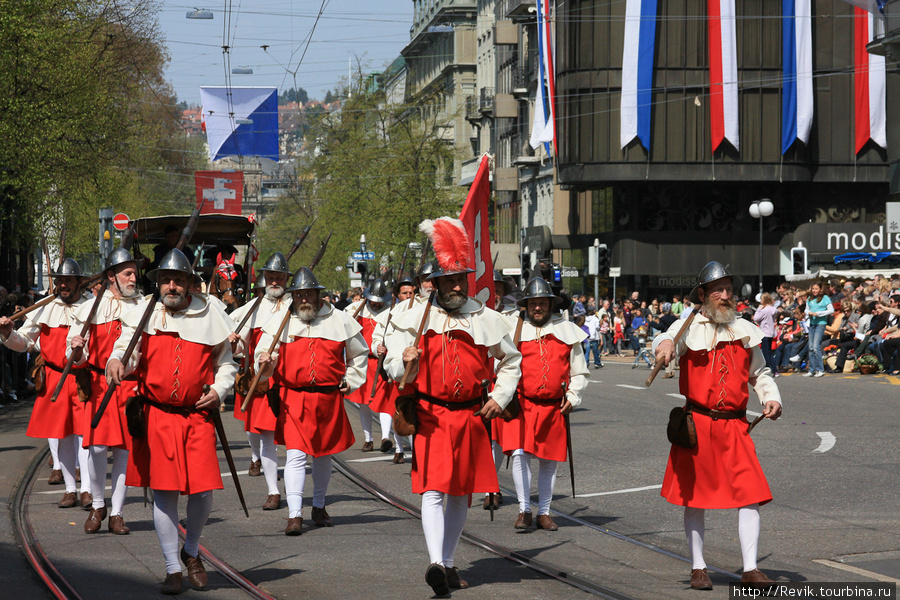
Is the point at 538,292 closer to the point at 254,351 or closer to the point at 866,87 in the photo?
the point at 254,351

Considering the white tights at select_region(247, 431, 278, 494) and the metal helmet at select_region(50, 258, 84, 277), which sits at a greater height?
the metal helmet at select_region(50, 258, 84, 277)

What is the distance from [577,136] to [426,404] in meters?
42.7

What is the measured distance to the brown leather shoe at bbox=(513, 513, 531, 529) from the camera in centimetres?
972

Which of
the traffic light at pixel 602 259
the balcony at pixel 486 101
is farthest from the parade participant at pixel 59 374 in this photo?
the balcony at pixel 486 101

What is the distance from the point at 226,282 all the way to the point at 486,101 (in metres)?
50.4

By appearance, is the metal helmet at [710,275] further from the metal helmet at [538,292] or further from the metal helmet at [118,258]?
the metal helmet at [118,258]

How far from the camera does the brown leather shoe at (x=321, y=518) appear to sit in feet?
32.3

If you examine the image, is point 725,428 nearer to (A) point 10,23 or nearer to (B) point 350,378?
(B) point 350,378

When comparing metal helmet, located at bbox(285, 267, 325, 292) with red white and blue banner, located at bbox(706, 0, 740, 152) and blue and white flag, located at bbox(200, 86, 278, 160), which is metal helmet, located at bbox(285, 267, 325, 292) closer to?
blue and white flag, located at bbox(200, 86, 278, 160)

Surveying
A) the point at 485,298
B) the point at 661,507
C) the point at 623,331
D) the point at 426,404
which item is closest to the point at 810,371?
the point at 623,331

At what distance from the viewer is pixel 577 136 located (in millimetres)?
49469

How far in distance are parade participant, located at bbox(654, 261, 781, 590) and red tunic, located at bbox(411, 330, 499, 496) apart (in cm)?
112

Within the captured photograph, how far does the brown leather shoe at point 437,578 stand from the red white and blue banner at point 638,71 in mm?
42292

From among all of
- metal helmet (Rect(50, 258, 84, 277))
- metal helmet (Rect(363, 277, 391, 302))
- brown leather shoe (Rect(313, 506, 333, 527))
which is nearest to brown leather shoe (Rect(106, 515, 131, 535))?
brown leather shoe (Rect(313, 506, 333, 527))
